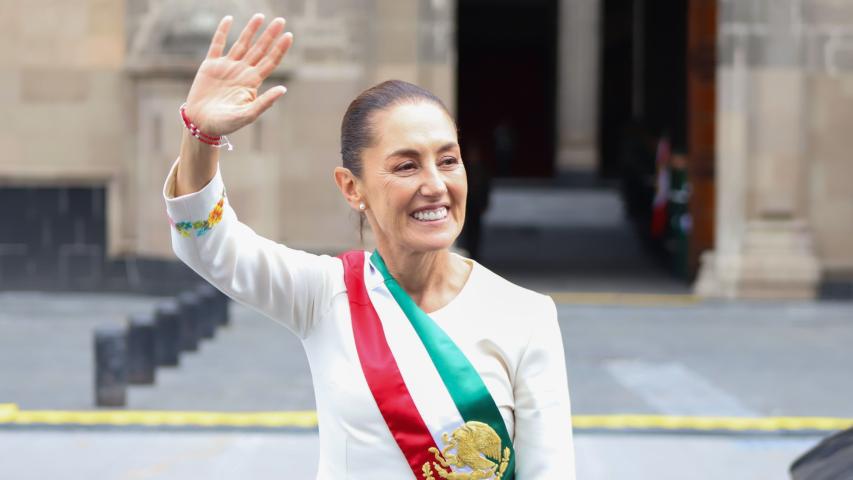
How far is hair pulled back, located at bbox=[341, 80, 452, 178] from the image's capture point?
112 inches

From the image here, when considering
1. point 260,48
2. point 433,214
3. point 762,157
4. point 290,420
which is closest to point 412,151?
point 433,214

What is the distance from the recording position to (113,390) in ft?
31.1

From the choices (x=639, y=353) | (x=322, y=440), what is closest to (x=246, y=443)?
(x=639, y=353)

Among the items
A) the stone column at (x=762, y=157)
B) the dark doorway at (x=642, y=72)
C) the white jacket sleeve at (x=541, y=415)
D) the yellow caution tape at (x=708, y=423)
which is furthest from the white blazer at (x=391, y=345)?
the dark doorway at (x=642, y=72)

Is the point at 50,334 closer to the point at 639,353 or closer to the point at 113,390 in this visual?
the point at 113,390

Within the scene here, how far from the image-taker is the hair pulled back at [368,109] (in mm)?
2857

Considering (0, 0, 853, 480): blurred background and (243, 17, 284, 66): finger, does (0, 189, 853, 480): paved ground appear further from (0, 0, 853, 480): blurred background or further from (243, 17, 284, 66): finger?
(243, 17, 284, 66): finger

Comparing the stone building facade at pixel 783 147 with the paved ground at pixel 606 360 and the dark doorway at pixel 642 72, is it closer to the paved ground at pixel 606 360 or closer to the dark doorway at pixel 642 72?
the paved ground at pixel 606 360

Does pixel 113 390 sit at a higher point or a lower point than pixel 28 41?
lower

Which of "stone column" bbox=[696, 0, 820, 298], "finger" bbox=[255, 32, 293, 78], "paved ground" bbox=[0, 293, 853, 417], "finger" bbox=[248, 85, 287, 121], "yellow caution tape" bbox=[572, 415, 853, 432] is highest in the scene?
"finger" bbox=[255, 32, 293, 78]

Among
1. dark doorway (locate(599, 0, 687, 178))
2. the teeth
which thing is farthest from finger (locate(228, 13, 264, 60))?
dark doorway (locate(599, 0, 687, 178))

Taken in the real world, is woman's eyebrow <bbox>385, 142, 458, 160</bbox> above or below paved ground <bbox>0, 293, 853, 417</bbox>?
above

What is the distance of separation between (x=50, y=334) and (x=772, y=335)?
6436 millimetres

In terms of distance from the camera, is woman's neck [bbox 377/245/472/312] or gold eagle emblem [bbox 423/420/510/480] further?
woman's neck [bbox 377/245/472/312]
